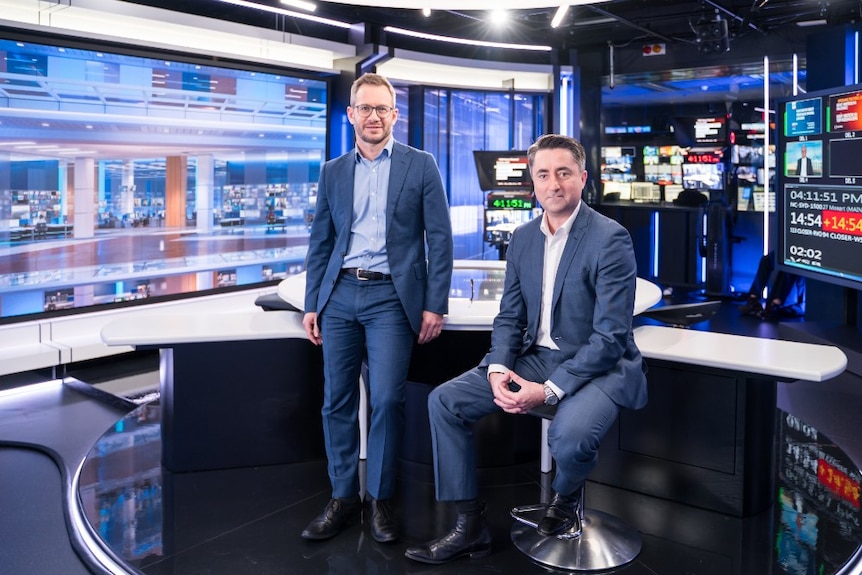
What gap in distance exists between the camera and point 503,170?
27.1 feet

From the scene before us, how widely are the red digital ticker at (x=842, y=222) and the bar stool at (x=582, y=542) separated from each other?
3.47m

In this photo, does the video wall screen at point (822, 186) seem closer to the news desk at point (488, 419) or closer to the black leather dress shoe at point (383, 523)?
the news desk at point (488, 419)

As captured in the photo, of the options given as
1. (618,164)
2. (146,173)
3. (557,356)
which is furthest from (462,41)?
(557,356)

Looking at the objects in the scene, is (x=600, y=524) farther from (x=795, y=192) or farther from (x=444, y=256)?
(x=795, y=192)

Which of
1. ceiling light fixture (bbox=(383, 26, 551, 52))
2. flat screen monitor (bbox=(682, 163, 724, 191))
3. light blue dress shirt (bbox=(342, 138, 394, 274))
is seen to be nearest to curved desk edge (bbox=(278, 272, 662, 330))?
light blue dress shirt (bbox=(342, 138, 394, 274))

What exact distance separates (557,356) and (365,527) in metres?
0.91

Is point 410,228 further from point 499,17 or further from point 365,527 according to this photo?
point 499,17

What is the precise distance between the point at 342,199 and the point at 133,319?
129cm

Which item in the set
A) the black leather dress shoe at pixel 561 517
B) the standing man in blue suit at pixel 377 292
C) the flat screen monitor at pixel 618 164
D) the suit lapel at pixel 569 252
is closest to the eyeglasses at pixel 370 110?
the standing man in blue suit at pixel 377 292

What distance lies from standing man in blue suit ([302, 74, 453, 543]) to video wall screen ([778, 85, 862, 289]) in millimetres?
3720

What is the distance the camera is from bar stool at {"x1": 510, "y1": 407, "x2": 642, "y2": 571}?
2363mm

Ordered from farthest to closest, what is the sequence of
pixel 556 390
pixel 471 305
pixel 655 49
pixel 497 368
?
pixel 655 49, pixel 471 305, pixel 497 368, pixel 556 390

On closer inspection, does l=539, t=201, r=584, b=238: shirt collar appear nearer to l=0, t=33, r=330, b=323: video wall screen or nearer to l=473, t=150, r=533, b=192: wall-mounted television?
l=0, t=33, r=330, b=323: video wall screen

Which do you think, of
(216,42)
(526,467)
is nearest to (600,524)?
(526,467)
